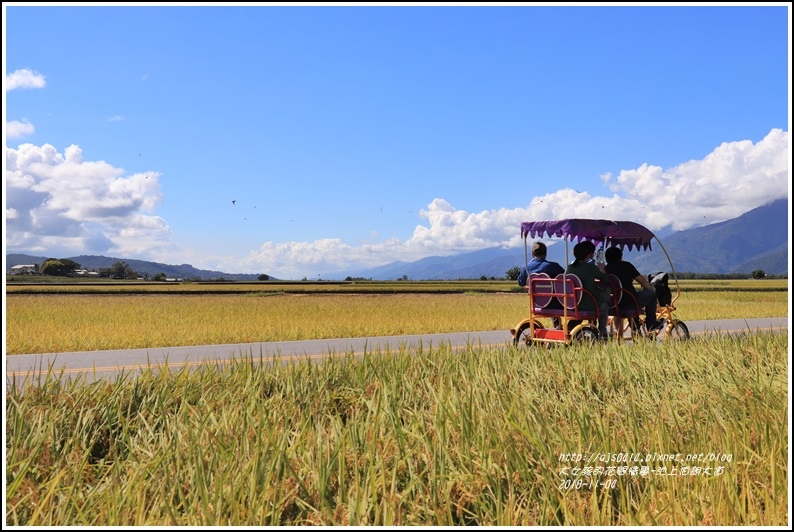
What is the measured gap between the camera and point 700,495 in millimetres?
3635

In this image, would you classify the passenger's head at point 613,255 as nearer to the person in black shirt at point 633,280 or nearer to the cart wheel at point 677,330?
the person in black shirt at point 633,280

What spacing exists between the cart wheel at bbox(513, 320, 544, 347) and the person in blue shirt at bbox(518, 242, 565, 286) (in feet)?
2.45

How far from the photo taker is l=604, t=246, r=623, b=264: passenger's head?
11.3 meters

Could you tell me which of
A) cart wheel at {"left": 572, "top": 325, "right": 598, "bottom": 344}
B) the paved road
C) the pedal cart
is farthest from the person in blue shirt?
the paved road

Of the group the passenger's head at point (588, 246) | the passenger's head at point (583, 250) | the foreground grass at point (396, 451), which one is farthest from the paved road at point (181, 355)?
the foreground grass at point (396, 451)

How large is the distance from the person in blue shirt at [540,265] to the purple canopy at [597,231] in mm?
601

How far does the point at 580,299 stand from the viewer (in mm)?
9969

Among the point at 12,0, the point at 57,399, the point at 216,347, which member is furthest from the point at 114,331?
the point at 12,0

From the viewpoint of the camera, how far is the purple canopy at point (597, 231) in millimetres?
11000

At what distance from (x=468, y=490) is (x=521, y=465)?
379 mm

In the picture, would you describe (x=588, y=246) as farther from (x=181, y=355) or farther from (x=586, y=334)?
(x=181, y=355)

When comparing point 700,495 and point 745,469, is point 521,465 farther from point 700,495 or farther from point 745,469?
point 745,469

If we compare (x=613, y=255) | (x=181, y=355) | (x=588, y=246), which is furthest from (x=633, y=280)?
(x=181, y=355)

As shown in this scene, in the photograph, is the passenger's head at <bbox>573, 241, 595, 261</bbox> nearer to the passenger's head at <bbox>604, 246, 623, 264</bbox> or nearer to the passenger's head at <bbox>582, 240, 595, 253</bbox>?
the passenger's head at <bbox>582, 240, 595, 253</bbox>
